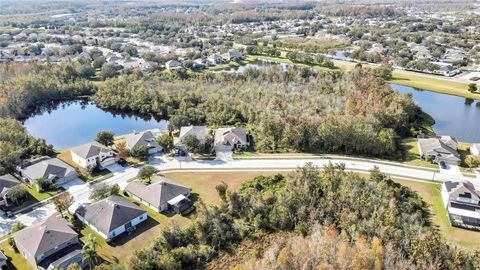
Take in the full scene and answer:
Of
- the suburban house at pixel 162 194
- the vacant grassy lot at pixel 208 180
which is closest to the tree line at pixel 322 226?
the vacant grassy lot at pixel 208 180

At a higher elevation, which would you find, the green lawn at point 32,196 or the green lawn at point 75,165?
the green lawn at point 32,196

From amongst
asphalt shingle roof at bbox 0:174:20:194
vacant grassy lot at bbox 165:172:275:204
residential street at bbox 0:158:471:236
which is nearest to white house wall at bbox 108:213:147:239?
vacant grassy lot at bbox 165:172:275:204

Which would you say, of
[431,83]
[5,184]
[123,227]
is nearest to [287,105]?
[123,227]

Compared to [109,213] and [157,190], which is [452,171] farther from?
[109,213]

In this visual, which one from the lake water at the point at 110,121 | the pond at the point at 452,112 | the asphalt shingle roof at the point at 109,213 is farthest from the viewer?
the lake water at the point at 110,121

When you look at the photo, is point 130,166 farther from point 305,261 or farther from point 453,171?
point 453,171

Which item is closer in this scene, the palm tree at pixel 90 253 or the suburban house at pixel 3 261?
the palm tree at pixel 90 253

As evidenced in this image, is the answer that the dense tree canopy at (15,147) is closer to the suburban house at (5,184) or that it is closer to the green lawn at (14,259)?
the suburban house at (5,184)

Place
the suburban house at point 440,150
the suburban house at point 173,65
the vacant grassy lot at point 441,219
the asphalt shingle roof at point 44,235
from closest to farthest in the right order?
the asphalt shingle roof at point 44,235 → the vacant grassy lot at point 441,219 → the suburban house at point 440,150 → the suburban house at point 173,65
